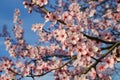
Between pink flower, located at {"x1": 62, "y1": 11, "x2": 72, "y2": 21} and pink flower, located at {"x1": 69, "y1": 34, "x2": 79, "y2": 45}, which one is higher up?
pink flower, located at {"x1": 62, "y1": 11, "x2": 72, "y2": 21}

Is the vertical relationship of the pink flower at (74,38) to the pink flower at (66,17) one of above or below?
below

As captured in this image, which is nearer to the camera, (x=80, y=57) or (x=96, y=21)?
(x=80, y=57)

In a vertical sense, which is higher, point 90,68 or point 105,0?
point 105,0

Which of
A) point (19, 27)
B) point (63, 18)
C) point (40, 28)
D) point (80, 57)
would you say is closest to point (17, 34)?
point (19, 27)

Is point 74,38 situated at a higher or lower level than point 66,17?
lower

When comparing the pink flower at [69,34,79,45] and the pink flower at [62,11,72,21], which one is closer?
the pink flower at [69,34,79,45]

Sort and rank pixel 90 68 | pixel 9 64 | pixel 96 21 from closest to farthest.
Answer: pixel 90 68 → pixel 9 64 → pixel 96 21

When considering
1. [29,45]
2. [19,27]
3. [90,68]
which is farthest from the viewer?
[19,27]

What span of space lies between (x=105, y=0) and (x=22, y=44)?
172 inches

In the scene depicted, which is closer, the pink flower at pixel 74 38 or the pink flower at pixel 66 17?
the pink flower at pixel 74 38

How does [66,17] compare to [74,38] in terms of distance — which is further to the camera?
[66,17]

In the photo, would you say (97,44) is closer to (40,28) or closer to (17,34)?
(40,28)

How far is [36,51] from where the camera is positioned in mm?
15625

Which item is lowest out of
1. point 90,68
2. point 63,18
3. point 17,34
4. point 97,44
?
point 90,68
